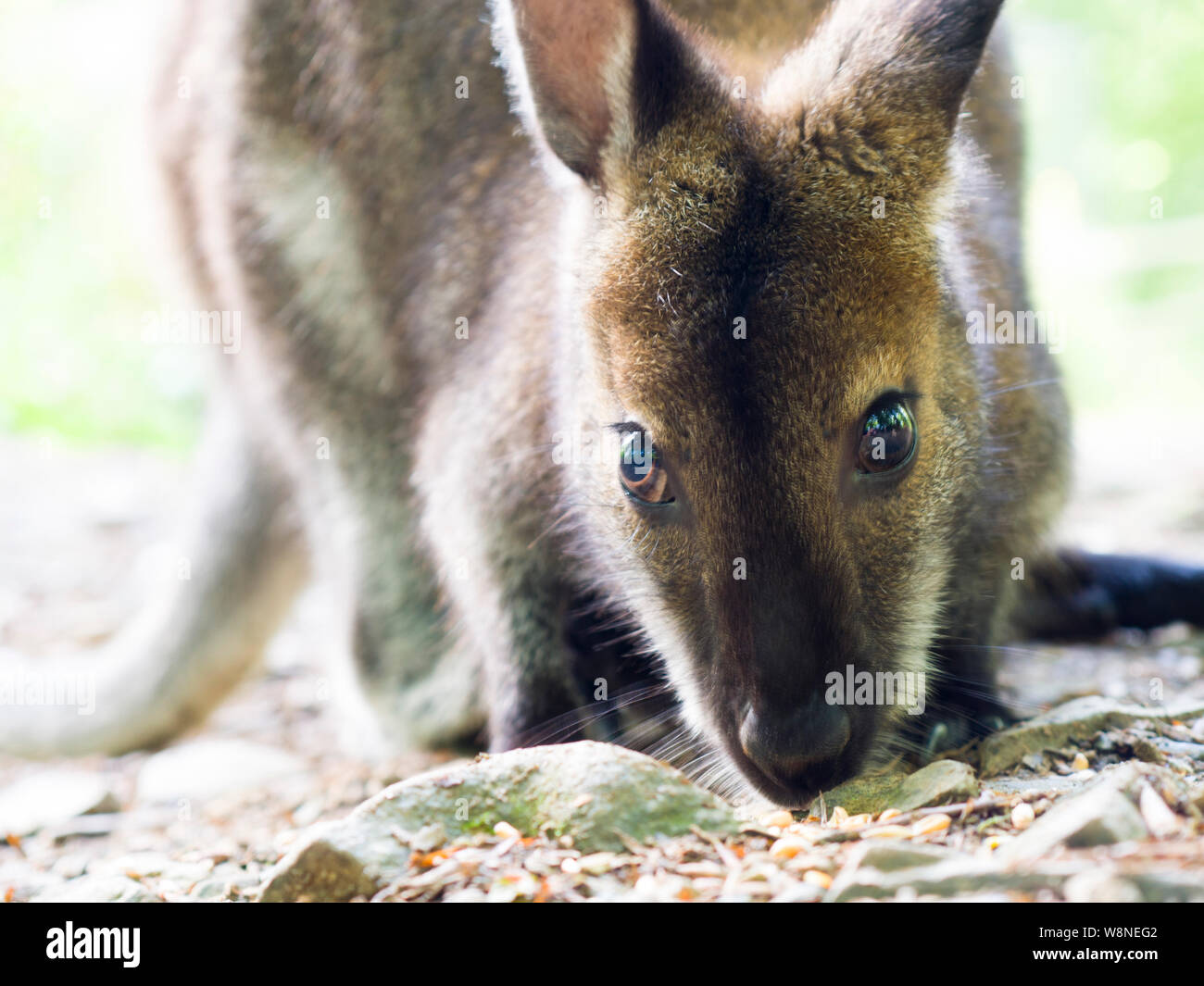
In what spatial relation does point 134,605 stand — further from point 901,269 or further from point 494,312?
point 901,269

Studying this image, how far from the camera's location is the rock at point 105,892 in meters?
2.73

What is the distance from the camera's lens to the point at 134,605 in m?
6.39

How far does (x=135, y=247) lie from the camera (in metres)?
6.88

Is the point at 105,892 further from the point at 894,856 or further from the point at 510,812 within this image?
the point at 894,856

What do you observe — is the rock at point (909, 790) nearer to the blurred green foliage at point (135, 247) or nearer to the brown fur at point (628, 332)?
the brown fur at point (628, 332)

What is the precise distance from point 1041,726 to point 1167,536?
3.16 metres

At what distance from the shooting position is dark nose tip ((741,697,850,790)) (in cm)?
252

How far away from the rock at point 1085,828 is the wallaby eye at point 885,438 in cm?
79

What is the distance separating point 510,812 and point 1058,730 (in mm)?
1264

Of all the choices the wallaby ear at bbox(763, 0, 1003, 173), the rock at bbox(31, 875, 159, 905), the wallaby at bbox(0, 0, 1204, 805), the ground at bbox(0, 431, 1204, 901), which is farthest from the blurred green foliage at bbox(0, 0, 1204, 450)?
the rock at bbox(31, 875, 159, 905)

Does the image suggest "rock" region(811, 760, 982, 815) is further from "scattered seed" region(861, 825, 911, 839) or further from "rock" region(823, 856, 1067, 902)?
"rock" region(823, 856, 1067, 902)

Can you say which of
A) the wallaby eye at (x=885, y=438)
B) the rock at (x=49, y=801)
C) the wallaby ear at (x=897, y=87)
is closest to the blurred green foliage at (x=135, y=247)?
the rock at (x=49, y=801)

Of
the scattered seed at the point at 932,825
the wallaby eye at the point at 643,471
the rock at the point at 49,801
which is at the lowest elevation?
the rock at the point at 49,801
